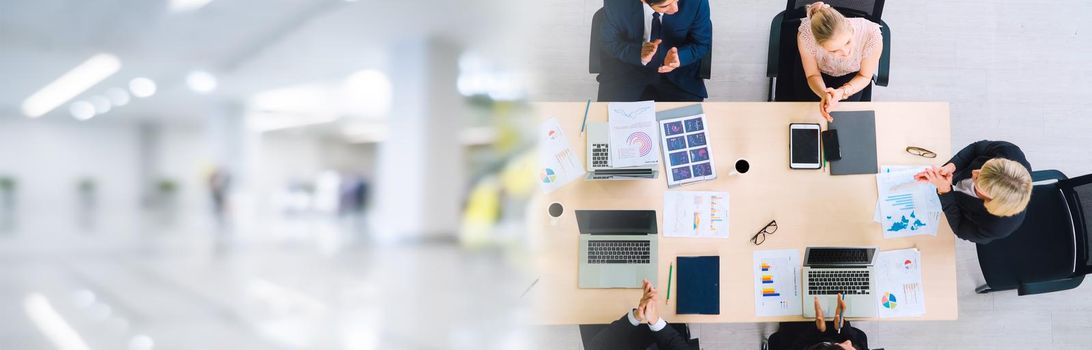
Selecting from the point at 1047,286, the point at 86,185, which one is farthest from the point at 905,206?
the point at 86,185

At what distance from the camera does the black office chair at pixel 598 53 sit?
196 centimetres

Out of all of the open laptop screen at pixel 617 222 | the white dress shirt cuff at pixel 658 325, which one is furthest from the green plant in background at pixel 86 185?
the white dress shirt cuff at pixel 658 325

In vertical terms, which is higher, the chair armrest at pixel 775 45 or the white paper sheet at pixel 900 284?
the chair armrest at pixel 775 45

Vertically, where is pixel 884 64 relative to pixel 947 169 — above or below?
above

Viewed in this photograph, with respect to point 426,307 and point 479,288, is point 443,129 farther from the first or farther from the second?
point 426,307

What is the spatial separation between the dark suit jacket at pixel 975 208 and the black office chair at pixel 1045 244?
28 centimetres

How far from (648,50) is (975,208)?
3.29 feet

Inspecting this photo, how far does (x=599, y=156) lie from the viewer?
176 cm

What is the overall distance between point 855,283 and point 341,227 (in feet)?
4.60

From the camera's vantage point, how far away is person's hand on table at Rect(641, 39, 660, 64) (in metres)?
1.87

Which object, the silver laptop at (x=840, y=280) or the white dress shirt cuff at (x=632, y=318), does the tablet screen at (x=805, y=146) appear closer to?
the silver laptop at (x=840, y=280)

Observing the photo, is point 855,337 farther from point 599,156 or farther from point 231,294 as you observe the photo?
point 231,294

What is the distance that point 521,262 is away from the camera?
158 centimetres

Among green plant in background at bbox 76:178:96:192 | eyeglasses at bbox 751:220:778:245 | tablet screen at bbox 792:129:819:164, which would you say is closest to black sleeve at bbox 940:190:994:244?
tablet screen at bbox 792:129:819:164
